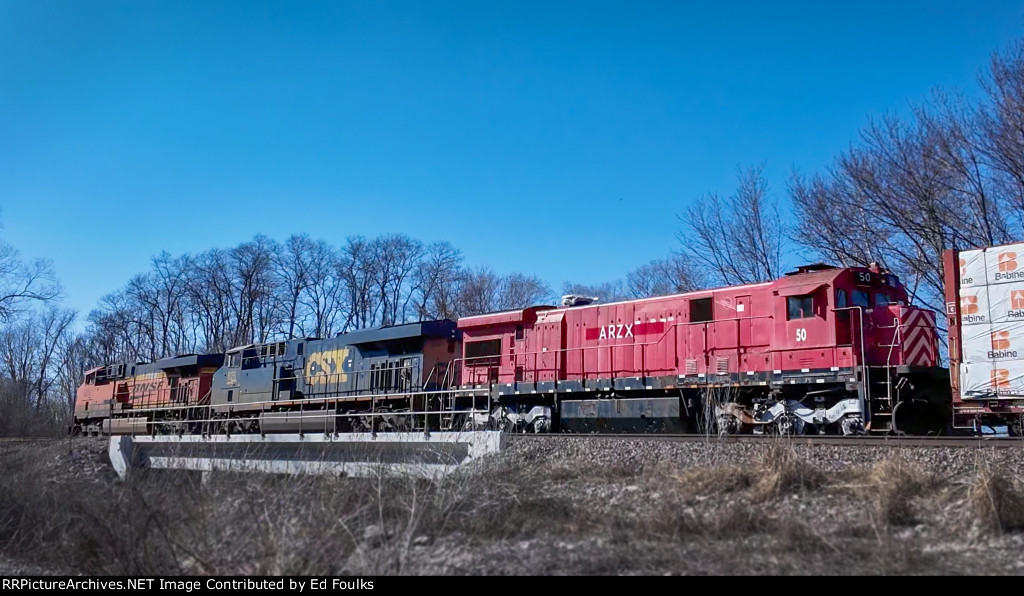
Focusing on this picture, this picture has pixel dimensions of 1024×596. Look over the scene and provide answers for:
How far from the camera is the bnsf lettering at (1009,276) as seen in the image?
12.1 m

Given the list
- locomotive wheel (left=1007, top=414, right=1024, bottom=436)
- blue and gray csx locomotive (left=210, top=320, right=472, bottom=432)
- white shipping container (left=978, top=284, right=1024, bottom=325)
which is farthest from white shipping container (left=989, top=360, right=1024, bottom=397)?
blue and gray csx locomotive (left=210, top=320, right=472, bottom=432)

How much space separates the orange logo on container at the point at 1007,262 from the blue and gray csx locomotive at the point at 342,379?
11.9 metres

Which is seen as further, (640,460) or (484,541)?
(640,460)

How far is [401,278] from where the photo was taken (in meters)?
60.1

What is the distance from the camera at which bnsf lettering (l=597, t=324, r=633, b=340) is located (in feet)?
60.3

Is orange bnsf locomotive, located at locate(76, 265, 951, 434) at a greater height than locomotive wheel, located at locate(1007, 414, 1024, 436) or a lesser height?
greater

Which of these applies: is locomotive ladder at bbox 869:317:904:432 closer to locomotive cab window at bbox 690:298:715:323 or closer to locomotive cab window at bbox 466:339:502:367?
locomotive cab window at bbox 690:298:715:323

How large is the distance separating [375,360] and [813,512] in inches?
682

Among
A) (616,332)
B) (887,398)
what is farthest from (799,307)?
(616,332)

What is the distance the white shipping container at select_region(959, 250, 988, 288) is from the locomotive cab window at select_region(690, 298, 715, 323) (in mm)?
5339

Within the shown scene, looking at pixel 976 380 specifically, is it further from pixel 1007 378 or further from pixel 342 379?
pixel 342 379

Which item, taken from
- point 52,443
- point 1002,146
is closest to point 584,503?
point 1002,146
